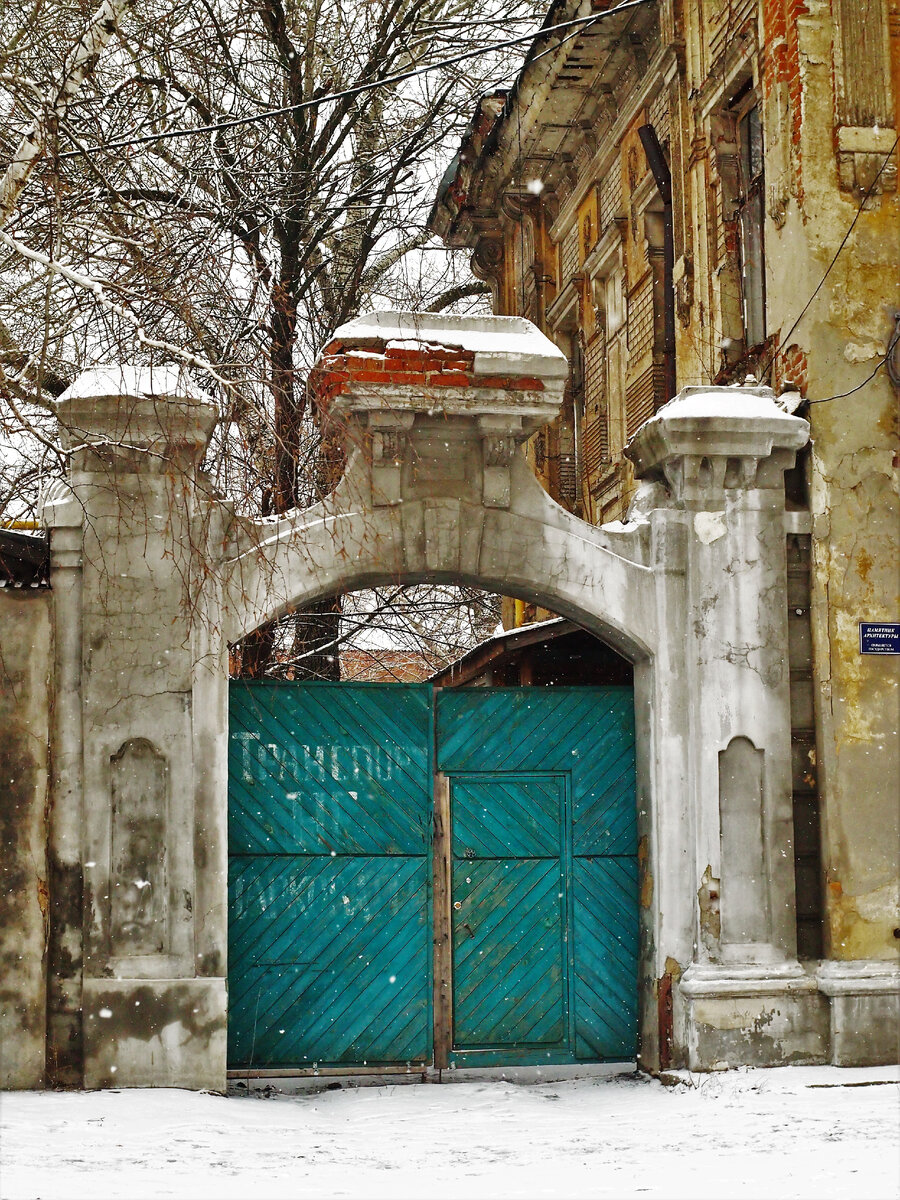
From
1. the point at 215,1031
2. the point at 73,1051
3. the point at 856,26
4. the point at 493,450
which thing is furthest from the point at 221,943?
the point at 856,26

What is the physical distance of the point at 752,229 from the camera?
10.1 metres

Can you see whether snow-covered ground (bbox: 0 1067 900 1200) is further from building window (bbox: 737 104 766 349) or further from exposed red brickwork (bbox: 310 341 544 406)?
building window (bbox: 737 104 766 349)

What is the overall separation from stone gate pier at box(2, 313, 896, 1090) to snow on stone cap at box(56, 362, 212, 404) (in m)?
0.02

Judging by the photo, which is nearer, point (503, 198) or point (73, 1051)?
point (73, 1051)

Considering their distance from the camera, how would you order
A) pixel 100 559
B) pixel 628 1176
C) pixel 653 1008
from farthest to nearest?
pixel 653 1008 < pixel 100 559 < pixel 628 1176

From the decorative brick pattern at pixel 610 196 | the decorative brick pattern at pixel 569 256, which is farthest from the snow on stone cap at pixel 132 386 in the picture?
the decorative brick pattern at pixel 569 256

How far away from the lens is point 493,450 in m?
7.84

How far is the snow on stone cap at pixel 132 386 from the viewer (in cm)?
715

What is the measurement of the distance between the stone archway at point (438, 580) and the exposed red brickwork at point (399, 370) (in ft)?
0.04

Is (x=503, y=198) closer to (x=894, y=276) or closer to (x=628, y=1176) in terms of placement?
(x=894, y=276)

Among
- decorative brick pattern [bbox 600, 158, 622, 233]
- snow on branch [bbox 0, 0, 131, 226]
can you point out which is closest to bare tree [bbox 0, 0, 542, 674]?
snow on branch [bbox 0, 0, 131, 226]

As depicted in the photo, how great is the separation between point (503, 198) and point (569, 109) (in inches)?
79.1

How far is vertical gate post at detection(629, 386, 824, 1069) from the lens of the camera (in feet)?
24.8

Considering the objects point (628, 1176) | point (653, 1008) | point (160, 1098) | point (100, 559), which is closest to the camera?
point (628, 1176)
